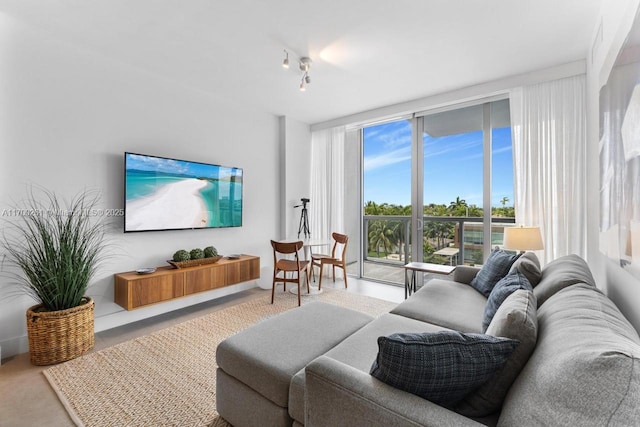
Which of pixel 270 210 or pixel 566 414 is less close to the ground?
pixel 270 210

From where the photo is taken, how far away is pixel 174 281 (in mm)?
3029

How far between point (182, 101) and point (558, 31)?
3.79 metres

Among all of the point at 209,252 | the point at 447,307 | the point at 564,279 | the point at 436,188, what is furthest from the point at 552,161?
the point at 209,252

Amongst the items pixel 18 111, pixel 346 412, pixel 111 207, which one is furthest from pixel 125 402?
pixel 18 111

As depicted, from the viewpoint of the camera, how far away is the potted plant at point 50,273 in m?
2.23

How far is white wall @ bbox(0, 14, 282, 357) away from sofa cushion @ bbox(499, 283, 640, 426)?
3.41m

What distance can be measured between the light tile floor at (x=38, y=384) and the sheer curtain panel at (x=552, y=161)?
3708 mm

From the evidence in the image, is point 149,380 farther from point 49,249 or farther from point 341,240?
point 341,240

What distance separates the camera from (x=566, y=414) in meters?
0.68

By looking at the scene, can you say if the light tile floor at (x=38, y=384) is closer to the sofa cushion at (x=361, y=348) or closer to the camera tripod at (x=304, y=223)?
the sofa cushion at (x=361, y=348)

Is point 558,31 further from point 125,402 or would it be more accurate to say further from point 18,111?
point 18,111

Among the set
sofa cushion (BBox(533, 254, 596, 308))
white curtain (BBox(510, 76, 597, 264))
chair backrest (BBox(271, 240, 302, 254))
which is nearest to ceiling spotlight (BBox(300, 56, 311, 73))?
chair backrest (BBox(271, 240, 302, 254))

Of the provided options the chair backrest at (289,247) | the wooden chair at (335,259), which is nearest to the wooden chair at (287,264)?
the chair backrest at (289,247)

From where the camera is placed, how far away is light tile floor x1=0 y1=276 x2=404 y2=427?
1674 mm
